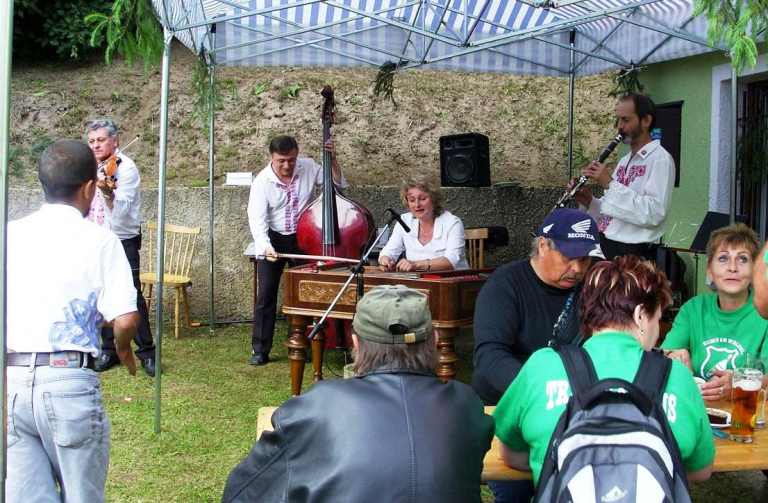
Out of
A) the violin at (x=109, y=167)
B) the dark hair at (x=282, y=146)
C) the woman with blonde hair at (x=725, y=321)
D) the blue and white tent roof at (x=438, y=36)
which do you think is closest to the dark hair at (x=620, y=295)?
the woman with blonde hair at (x=725, y=321)

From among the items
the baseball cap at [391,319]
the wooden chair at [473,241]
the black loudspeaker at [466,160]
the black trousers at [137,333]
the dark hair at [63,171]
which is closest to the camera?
the baseball cap at [391,319]

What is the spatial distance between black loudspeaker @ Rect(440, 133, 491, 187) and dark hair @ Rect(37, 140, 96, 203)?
5.67m

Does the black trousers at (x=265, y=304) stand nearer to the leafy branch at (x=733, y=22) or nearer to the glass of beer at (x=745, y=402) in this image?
the leafy branch at (x=733, y=22)

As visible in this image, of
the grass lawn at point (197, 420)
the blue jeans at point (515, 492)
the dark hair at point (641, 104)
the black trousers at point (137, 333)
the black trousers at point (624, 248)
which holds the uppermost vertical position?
the dark hair at point (641, 104)

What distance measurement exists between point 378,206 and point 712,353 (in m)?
5.12

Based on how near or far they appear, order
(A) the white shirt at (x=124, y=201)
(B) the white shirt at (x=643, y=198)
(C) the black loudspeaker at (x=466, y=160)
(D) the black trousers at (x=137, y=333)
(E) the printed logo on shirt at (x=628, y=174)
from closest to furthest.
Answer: (B) the white shirt at (x=643, y=198) → (E) the printed logo on shirt at (x=628, y=174) → (A) the white shirt at (x=124, y=201) → (D) the black trousers at (x=137, y=333) → (C) the black loudspeaker at (x=466, y=160)

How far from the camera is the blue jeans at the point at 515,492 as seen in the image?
9.60 feet

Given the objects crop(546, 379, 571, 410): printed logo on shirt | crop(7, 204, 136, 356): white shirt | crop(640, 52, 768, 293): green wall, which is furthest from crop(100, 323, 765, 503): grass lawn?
crop(640, 52, 768, 293): green wall

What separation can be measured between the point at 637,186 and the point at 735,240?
1.92m

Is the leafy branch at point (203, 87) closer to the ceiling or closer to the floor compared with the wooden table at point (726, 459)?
closer to the ceiling

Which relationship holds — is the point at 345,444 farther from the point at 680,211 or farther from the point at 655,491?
the point at 680,211

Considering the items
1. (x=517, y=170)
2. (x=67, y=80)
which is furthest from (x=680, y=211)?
(x=67, y=80)

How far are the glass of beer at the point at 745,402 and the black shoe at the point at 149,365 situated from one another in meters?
4.37

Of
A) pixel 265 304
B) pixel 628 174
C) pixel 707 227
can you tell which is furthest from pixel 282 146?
pixel 707 227
